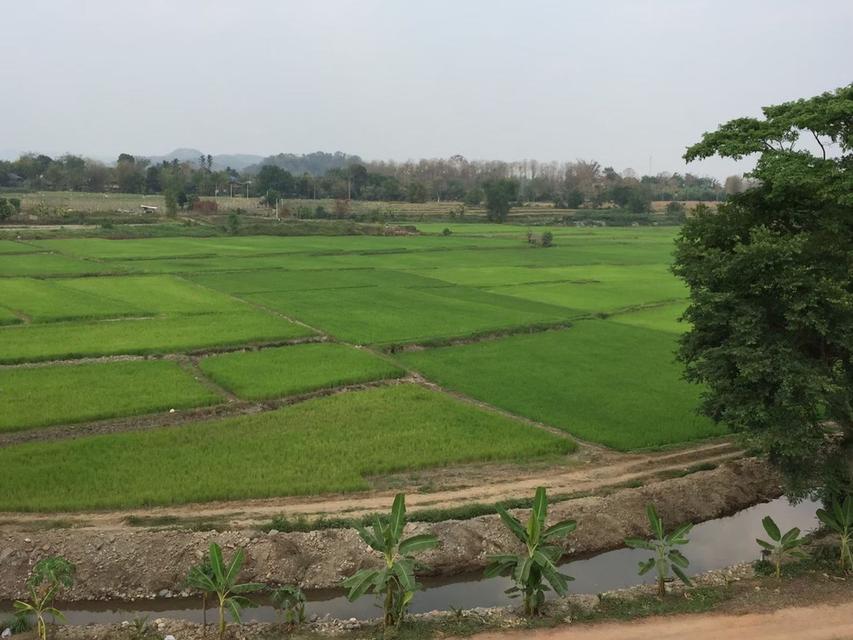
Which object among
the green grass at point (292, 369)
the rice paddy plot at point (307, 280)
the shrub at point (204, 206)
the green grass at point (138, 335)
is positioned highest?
the shrub at point (204, 206)

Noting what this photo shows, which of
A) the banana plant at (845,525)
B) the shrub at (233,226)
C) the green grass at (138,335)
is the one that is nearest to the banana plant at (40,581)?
Answer: the banana plant at (845,525)

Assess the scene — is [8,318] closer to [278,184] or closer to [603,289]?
[603,289]

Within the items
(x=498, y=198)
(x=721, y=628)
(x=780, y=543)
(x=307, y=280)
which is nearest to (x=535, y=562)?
(x=721, y=628)

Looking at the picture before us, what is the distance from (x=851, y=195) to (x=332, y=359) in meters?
13.0

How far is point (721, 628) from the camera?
8164 mm

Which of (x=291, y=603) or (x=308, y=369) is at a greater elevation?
(x=308, y=369)

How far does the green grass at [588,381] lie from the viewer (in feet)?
48.6

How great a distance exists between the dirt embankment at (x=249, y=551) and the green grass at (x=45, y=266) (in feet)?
86.7

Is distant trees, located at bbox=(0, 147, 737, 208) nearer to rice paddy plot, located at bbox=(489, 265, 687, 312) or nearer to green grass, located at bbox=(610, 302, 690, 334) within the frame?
rice paddy plot, located at bbox=(489, 265, 687, 312)

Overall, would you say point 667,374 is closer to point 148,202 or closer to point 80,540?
point 80,540

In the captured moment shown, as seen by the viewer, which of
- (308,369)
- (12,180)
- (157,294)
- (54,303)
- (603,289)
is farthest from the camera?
(12,180)

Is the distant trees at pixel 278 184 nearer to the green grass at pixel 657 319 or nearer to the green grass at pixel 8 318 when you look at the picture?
the green grass at pixel 657 319

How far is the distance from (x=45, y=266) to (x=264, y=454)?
1076 inches

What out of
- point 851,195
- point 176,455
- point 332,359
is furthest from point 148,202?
point 851,195
